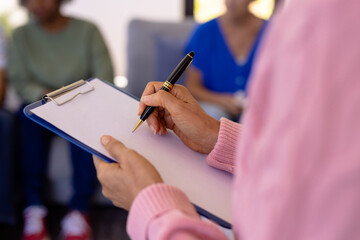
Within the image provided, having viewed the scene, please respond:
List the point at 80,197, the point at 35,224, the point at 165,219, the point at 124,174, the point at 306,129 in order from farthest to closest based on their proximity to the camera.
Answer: the point at 80,197 < the point at 35,224 < the point at 124,174 < the point at 165,219 < the point at 306,129

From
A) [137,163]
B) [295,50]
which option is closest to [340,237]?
[295,50]

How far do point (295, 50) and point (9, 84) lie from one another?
5.87 feet

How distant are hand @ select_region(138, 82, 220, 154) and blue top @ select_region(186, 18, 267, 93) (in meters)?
1.05

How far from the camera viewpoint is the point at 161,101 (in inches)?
28.6

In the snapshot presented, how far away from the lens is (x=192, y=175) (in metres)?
0.66

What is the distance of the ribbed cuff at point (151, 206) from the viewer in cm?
48

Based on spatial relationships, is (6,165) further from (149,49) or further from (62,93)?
(62,93)

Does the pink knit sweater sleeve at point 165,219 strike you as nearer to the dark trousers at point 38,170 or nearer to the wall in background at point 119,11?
the dark trousers at point 38,170

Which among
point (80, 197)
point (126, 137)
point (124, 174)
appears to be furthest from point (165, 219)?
point (80, 197)

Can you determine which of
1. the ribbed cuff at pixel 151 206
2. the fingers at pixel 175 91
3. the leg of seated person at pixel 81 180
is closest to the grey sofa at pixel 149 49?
the leg of seated person at pixel 81 180

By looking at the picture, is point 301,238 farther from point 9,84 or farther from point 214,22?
point 9,84

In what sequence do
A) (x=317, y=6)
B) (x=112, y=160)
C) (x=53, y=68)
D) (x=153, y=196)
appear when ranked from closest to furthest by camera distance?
1. (x=317, y=6)
2. (x=153, y=196)
3. (x=112, y=160)
4. (x=53, y=68)

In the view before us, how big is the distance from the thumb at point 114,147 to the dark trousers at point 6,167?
1173 millimetres

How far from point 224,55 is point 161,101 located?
111cm
